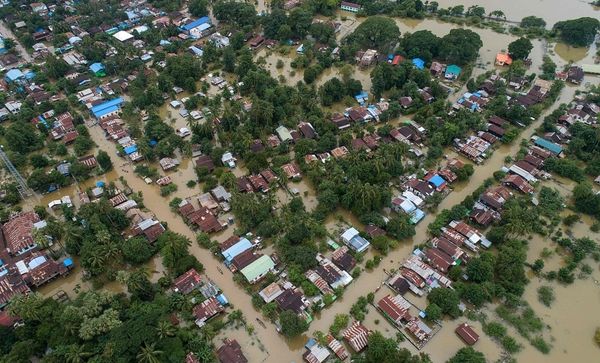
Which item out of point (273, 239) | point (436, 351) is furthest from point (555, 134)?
point (273, 239)

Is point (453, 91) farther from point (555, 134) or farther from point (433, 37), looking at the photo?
point (555, 134)

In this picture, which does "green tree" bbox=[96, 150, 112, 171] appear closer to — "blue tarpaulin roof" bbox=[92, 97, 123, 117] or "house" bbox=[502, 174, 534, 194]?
"blue tarpaulin roof" bbox=[92, 97, 123, 117]

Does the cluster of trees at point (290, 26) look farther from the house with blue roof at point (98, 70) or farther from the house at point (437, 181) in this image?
the house at point (437, 181)

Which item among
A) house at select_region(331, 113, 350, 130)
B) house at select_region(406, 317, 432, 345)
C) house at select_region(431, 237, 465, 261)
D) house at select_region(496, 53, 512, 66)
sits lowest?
house at select_region(406, 317, 432, 345)

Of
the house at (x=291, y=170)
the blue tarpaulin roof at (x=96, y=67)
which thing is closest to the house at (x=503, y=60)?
the house at (x=291, y=170)

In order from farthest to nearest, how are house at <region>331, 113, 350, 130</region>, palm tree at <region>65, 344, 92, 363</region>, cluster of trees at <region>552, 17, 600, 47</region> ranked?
cluster of trees at <region>552, 17, 600, 47</region> → house at <region>331, 113, 350, 130</region> → palm tree at <region>65, 344, 92, 363</region>

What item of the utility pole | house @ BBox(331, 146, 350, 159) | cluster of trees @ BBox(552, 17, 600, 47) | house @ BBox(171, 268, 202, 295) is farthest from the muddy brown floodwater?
the utility pole
